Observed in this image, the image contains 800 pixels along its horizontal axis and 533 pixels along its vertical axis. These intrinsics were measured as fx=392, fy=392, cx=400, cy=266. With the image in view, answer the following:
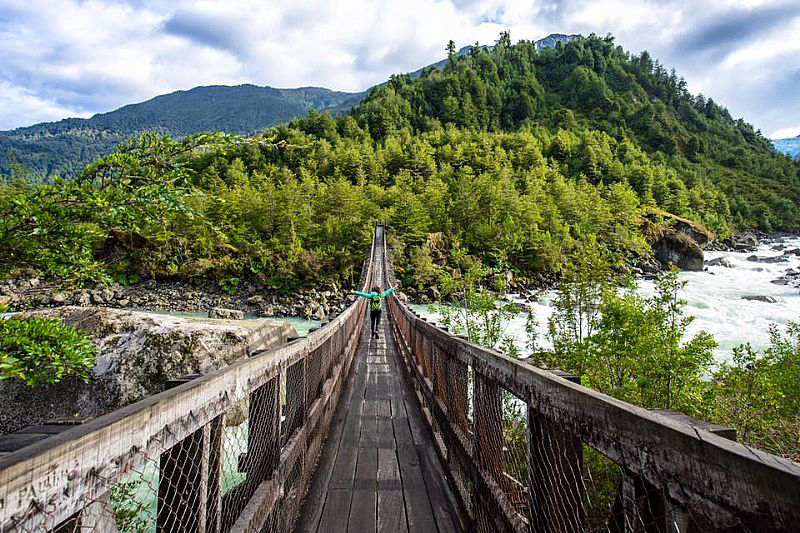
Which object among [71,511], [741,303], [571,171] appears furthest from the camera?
[571,171]

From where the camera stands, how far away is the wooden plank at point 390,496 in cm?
267

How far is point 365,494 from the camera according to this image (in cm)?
307

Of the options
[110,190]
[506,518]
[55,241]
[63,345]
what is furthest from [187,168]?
[506,518]

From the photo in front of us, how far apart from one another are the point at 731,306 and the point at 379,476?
76.3ft

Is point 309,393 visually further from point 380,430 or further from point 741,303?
point 741,303

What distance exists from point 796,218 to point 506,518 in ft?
288

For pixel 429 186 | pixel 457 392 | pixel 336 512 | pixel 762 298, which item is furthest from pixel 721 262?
pixel 336 512

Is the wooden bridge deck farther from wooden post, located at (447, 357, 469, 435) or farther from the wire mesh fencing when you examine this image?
wooden post, located at (447, 357, 469, 435)

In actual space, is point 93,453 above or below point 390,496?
above

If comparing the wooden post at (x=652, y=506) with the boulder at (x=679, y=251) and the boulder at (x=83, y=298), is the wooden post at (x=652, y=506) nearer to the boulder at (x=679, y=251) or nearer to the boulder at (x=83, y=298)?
the boulder at (x=83, y=298)

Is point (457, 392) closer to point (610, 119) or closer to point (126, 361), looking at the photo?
point (126, 361)

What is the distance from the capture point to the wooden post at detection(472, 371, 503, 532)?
2.05 m

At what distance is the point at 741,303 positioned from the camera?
20047 mm

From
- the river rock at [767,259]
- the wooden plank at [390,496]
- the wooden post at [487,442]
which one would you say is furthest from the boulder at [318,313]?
the river rock at [767,259]
